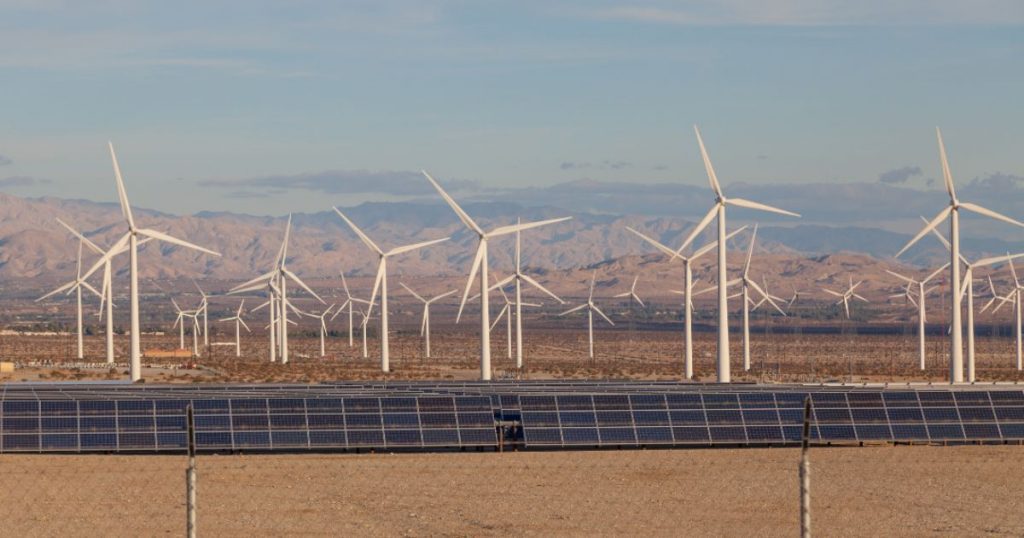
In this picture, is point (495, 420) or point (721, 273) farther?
point (721, 273)

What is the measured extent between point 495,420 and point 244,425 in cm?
789

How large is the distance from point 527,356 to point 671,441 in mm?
124773

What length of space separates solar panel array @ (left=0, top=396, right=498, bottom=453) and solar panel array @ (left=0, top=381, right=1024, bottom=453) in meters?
0.04

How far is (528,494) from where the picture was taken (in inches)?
1499

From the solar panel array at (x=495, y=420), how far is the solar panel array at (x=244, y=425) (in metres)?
0.04

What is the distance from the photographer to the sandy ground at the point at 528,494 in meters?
32.8

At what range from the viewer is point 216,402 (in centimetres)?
5025

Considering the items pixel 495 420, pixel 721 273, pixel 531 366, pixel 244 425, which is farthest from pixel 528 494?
pixel 531 366

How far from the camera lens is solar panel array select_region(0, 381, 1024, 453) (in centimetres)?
4806

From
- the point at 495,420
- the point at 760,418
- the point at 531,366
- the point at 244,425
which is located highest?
the point at 244,425

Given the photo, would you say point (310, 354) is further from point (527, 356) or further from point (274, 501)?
point (274, 501)

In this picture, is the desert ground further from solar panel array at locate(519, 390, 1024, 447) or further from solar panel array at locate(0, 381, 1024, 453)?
solar panel array at locate(0, 381, 1024, 453)

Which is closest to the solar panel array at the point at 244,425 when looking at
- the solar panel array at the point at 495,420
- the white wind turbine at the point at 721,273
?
the solar panel array at the point at 495,420

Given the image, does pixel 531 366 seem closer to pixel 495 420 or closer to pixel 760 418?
pixel 760 418
